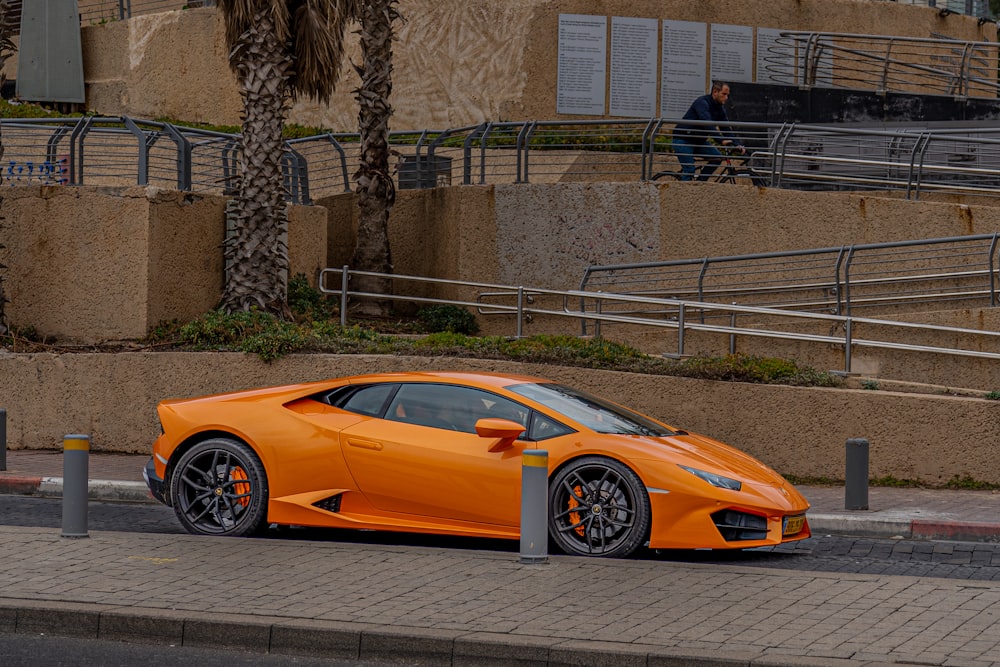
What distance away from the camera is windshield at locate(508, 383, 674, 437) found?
926cm

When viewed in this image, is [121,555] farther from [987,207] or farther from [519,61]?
[519,61]

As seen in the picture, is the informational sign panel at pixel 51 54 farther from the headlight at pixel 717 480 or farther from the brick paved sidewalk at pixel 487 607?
the headlight at pixel 717 480

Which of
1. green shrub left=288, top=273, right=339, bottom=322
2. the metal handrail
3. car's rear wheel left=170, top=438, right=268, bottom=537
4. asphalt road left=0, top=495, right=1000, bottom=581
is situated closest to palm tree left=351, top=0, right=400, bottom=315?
green shrub left=288, top=273, right=339, bottom=322

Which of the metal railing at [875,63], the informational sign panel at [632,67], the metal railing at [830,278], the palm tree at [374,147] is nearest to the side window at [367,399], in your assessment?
the metal railing at [830,278]

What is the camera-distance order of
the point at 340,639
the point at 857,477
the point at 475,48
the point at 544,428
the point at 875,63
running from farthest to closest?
the point at 875,63
the point at 475,48
the point at 857,477
the point at 544,428
the point at 340,639

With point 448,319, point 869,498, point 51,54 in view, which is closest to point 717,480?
point 869,498

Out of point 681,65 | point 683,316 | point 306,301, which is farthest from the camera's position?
point 681,65

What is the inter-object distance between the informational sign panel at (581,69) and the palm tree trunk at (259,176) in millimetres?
9911

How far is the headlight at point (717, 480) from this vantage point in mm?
8680

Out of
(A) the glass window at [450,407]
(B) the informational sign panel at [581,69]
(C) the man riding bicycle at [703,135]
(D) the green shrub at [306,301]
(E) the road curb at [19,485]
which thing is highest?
(B) the informational sign panel at [581,69]

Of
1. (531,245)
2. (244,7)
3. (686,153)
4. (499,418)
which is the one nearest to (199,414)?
(499,418)

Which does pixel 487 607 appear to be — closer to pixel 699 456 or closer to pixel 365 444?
pixel 365 444

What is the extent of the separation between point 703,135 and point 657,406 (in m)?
6.83

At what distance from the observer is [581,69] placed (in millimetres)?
25219
